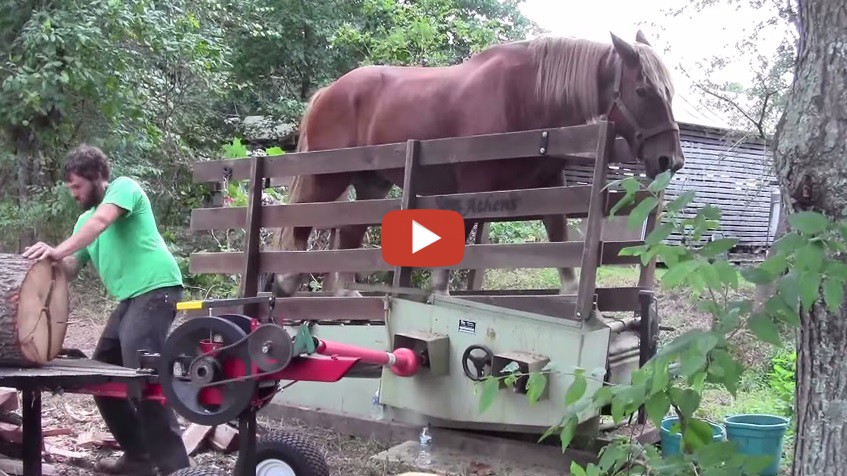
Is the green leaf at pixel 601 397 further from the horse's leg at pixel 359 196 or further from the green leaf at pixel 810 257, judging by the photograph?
the horse's leg at pixel 359 196

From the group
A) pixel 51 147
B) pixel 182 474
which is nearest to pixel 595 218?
pixel 182 474

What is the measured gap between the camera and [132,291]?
13.1ft

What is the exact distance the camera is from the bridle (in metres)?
4.23

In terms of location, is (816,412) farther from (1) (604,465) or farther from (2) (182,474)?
(2) (182,474)

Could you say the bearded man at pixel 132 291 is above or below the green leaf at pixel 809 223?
below

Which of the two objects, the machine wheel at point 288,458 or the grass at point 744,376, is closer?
the machine wheel at point 288,458

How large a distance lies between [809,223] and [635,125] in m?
2.54

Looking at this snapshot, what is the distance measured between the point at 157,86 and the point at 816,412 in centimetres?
1054

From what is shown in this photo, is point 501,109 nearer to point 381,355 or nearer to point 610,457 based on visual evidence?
point 381,355

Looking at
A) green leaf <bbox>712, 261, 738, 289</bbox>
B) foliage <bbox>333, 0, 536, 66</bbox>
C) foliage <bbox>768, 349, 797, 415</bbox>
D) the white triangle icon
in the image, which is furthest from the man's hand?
foliage <bbox>333, 0, 536, 66</bbox>

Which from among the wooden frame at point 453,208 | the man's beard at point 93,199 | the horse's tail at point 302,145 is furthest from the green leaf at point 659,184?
the horse's tail at point 302,145

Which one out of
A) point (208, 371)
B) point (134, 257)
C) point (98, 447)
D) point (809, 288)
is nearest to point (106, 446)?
point (98, 447)

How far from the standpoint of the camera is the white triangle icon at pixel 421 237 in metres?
4.23

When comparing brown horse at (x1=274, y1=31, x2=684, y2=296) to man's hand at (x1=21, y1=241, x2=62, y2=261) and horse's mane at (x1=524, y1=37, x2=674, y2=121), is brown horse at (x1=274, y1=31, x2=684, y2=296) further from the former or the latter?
man's hand at (x1=21, y1=241, x2=62, y2=261)
